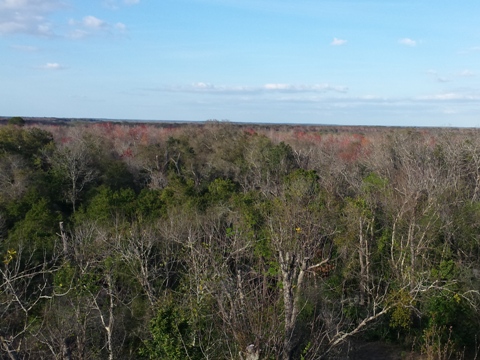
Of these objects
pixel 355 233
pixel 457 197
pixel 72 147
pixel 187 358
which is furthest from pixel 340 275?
pixel 72 147

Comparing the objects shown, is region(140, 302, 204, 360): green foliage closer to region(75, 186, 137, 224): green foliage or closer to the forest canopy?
the forest canopy

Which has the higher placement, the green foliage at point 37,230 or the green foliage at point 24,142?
the green foliage at point 24,142

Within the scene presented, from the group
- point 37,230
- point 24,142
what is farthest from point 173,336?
point 24,142

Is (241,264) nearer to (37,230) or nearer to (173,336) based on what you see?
(173,336)

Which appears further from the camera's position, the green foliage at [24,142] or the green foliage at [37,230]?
the green foliage at [24,142]

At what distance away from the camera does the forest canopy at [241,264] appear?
1149cm

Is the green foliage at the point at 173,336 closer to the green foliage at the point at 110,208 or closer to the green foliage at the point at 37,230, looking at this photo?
the green foliage at the point at 37,230

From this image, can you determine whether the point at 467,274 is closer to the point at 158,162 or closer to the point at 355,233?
the point at 355,233

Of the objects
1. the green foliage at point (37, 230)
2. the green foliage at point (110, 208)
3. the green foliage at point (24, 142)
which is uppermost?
the green foliage at point (24, 142)

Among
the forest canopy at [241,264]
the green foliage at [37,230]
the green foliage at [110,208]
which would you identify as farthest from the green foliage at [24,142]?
the green foliage at [110,208]

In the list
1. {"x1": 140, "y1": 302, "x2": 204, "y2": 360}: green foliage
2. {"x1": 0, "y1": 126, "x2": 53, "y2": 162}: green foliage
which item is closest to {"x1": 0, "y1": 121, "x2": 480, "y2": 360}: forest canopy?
{"x1": 140, "y1": 302, "x2": 204, "y2": 360}: green foliage

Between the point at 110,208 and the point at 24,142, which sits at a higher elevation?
the point at 24,142

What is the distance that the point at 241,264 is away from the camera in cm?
1920

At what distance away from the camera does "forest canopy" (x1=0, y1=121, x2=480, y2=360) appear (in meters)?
11.5
